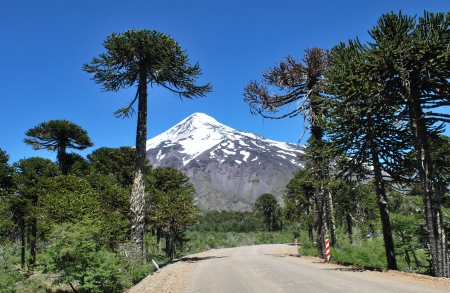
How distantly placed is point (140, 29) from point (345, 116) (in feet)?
34.1

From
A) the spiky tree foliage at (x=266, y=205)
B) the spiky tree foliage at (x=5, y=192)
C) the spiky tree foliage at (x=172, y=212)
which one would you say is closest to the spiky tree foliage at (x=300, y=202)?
the spiky tree foliage at (x=172, y=212)

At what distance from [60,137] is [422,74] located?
28.3 metres

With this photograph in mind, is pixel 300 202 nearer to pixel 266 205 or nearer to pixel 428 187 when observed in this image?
pixel 428 187

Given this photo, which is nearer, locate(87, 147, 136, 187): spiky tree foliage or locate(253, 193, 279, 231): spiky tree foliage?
locate(87, 147, 136, 187): spiky tree foliage

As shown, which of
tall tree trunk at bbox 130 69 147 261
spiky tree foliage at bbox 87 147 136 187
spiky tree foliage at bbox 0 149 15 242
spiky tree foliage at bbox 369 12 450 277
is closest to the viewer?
spiky tree foliage at bbox 369 12 450 277

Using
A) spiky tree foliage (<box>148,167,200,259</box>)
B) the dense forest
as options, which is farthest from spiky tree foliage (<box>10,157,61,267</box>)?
spiky tree foliage (<box>148,167,200,259</box>)

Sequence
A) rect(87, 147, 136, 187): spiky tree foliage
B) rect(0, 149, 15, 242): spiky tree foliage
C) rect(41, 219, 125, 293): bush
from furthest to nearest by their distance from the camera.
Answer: rect(87, 147, 136, 187): spiky tree foliage < rect(0, 149, 15, 242): spiky tree foliage < rect(41, 219, 125, 293): bush

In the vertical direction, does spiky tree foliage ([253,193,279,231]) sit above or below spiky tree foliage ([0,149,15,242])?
below

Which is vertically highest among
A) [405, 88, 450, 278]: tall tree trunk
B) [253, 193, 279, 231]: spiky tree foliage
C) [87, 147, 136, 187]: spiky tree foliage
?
[87, 147, 136, 187]: spiky tree foliage

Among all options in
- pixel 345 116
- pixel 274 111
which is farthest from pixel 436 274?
pixel 274 111

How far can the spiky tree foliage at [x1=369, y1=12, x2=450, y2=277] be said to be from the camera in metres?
7.96

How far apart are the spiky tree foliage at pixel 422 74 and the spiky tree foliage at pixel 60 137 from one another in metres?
25.6

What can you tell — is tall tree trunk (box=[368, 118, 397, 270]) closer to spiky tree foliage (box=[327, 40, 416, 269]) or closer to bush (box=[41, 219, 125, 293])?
spiky tree foliage (box=[327, 40, 416, 269])

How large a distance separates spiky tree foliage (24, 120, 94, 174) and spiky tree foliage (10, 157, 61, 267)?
4073 millimetres
